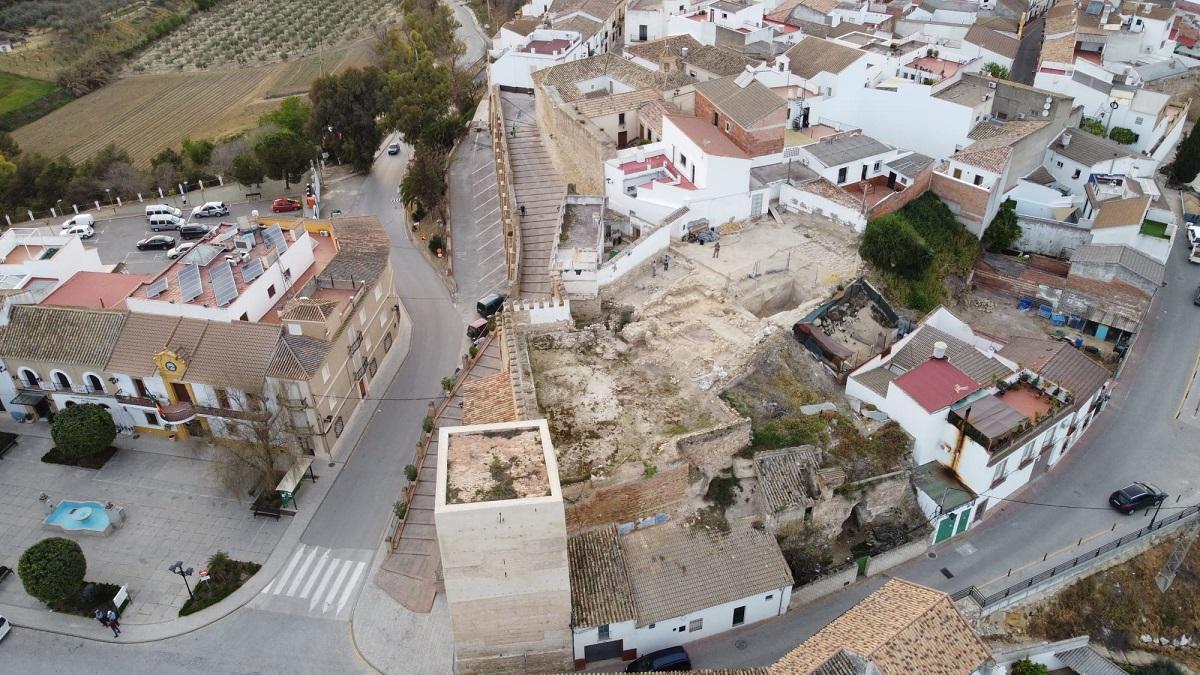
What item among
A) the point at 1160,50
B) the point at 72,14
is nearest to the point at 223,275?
the point at 1160,50

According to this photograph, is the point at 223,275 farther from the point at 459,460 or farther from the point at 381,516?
the point at 459,460

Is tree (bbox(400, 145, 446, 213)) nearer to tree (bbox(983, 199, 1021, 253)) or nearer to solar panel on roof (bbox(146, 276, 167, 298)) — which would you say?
solar panel on roof (bbox(146, 276, 167, 298))

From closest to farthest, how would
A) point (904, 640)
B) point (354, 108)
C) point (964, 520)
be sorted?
point (904, 640), point (964, 520), point (354, 108)

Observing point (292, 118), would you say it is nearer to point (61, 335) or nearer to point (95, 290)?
point (95, 290)

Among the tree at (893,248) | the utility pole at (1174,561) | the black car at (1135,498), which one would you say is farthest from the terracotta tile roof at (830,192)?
the utility pole at (1174,561)

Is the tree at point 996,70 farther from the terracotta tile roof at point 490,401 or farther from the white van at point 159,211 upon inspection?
the white van at point 159,211

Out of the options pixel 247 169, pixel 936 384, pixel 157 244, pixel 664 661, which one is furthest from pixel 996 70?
pixel 157 244
